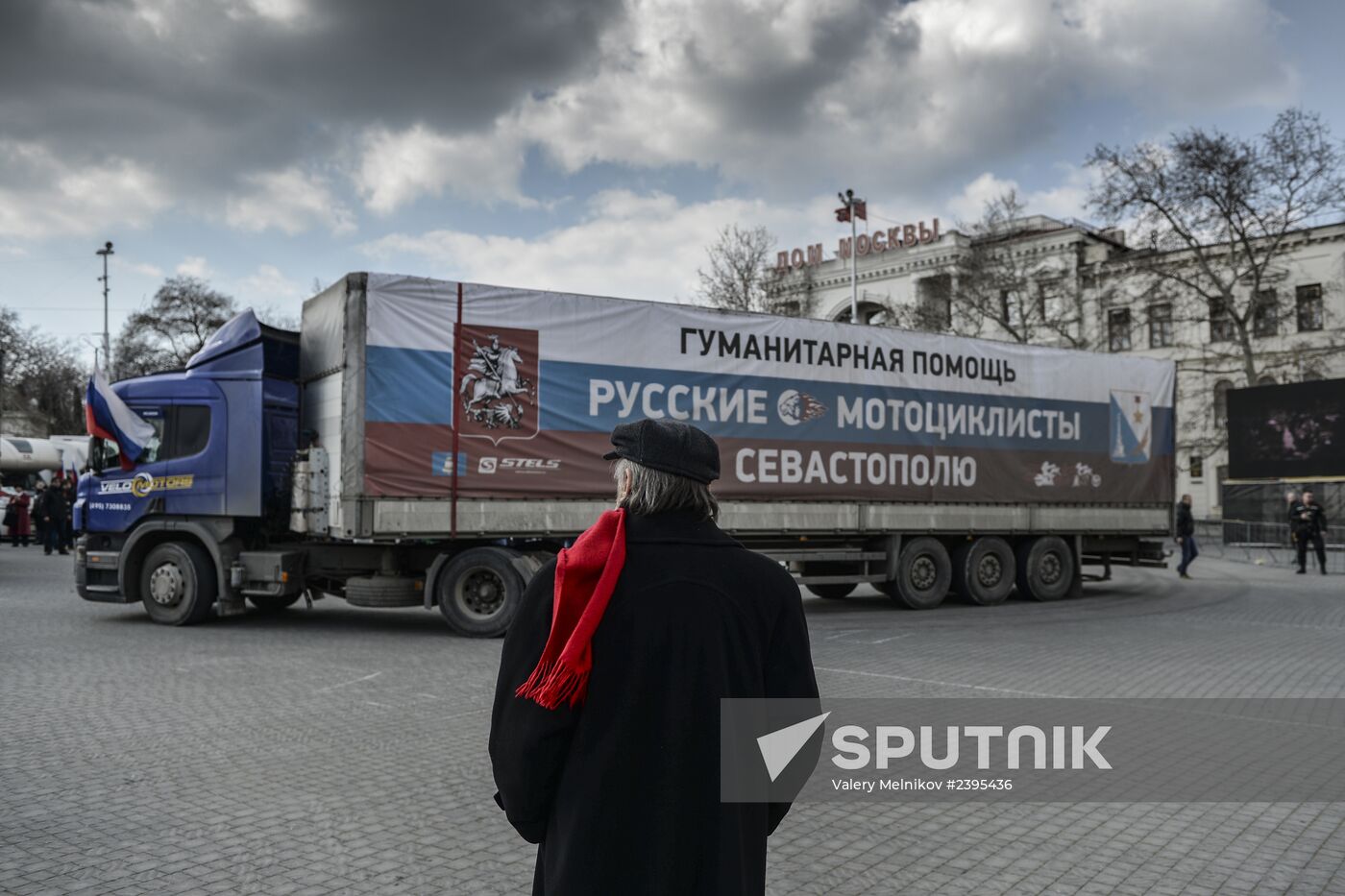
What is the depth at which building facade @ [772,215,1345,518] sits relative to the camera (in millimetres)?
40562

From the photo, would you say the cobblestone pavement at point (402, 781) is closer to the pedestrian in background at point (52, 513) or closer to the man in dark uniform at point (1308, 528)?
the man in dark uniform at point (1308, 528)

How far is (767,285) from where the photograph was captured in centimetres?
4291

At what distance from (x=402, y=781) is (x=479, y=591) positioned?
6.00m

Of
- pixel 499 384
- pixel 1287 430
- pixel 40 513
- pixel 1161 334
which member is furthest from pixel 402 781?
pixel 1161 334

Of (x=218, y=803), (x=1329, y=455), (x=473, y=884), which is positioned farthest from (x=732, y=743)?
(x=1329, y=455)

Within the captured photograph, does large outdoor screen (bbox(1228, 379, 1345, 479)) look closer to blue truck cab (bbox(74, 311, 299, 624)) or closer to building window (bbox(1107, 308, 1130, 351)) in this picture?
building window (bbox(1107, 308, 1130, 351))

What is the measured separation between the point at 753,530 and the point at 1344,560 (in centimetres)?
2110

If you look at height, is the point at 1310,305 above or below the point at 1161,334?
above

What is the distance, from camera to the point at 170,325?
Answer: 192 ft

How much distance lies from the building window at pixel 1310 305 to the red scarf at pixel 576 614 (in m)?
51.8

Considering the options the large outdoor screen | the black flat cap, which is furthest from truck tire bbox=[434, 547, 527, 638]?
the large outdoor screen

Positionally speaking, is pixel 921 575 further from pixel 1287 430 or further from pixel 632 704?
pixel 1287 430

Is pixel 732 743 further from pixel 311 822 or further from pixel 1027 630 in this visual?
pixel 1027 630

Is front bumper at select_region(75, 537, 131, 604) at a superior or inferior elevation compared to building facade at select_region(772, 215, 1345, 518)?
inferior
